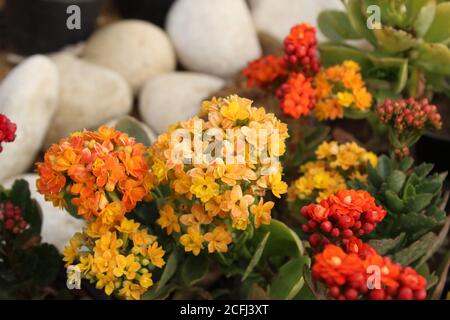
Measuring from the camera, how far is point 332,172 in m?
1.18

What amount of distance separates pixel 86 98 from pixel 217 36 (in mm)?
366

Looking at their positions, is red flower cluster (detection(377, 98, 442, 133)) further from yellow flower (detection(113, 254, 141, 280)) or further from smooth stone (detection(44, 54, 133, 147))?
smooth stone (detection(44, 54, 133, 147))

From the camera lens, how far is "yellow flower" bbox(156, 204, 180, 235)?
96 centimetres

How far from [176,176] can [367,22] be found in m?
0.59

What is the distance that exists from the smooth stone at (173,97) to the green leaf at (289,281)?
0.68m

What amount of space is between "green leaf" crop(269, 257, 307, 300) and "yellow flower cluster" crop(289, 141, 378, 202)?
0.14 meters

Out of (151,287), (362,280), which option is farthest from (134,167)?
(362,280)

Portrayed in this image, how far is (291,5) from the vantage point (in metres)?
1.86

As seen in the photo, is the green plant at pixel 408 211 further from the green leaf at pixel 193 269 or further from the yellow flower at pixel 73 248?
the yellow flower at pixel 73 248

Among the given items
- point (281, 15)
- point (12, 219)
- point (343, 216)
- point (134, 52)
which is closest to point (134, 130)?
point (12, 219)

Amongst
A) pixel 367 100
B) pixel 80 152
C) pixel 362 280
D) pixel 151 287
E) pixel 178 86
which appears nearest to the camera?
pixel 362 280

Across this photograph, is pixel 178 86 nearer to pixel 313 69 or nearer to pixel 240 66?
pixel 240 66

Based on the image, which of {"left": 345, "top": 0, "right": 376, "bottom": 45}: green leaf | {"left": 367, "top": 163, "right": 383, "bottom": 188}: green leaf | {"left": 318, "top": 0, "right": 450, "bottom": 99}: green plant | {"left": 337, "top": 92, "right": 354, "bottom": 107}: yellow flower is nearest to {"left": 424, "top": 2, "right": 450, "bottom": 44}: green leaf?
{"left": 318, "top": 0, "right": 450, "bottom": 99}: green plant

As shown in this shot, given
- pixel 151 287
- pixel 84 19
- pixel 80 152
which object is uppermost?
pixel 80 152
